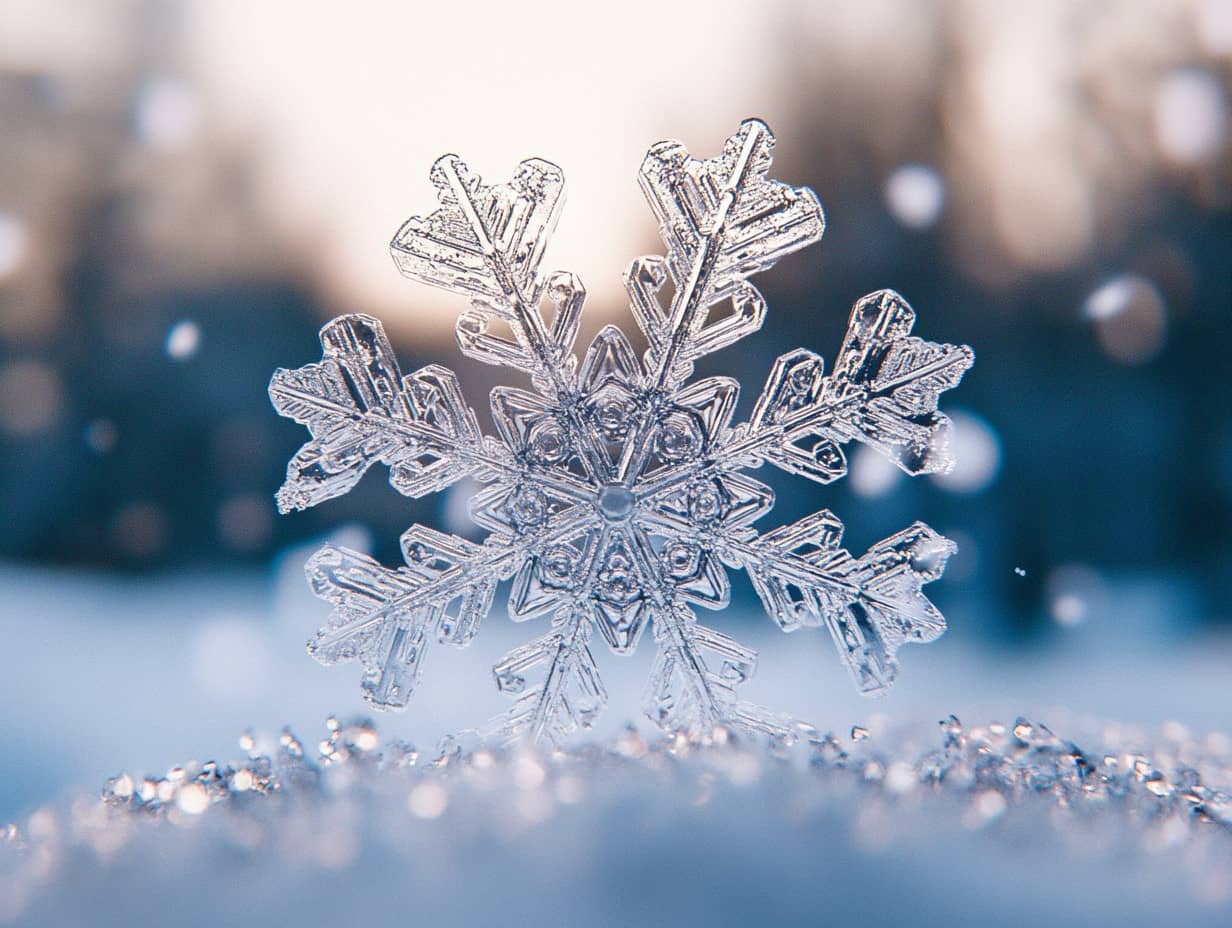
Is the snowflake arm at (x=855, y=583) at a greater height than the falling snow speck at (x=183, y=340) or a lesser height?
greater

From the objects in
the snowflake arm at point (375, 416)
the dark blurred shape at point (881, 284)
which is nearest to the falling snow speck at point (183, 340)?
the dark blurred shape at point (881, 284)

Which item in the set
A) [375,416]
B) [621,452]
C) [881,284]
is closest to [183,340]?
[375,416]

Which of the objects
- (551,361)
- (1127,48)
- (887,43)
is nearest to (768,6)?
→ (887,43)

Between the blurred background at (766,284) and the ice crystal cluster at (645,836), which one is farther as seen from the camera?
the blurred background at (766,284)

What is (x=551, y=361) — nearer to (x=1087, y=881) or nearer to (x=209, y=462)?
(x=1087, y=881)

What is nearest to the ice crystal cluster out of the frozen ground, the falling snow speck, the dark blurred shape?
the frozen ground

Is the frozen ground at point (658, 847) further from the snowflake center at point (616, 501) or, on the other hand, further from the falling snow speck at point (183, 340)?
the falling snow speck at point (183, 340)

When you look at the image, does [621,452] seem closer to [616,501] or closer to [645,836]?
[616,501]
